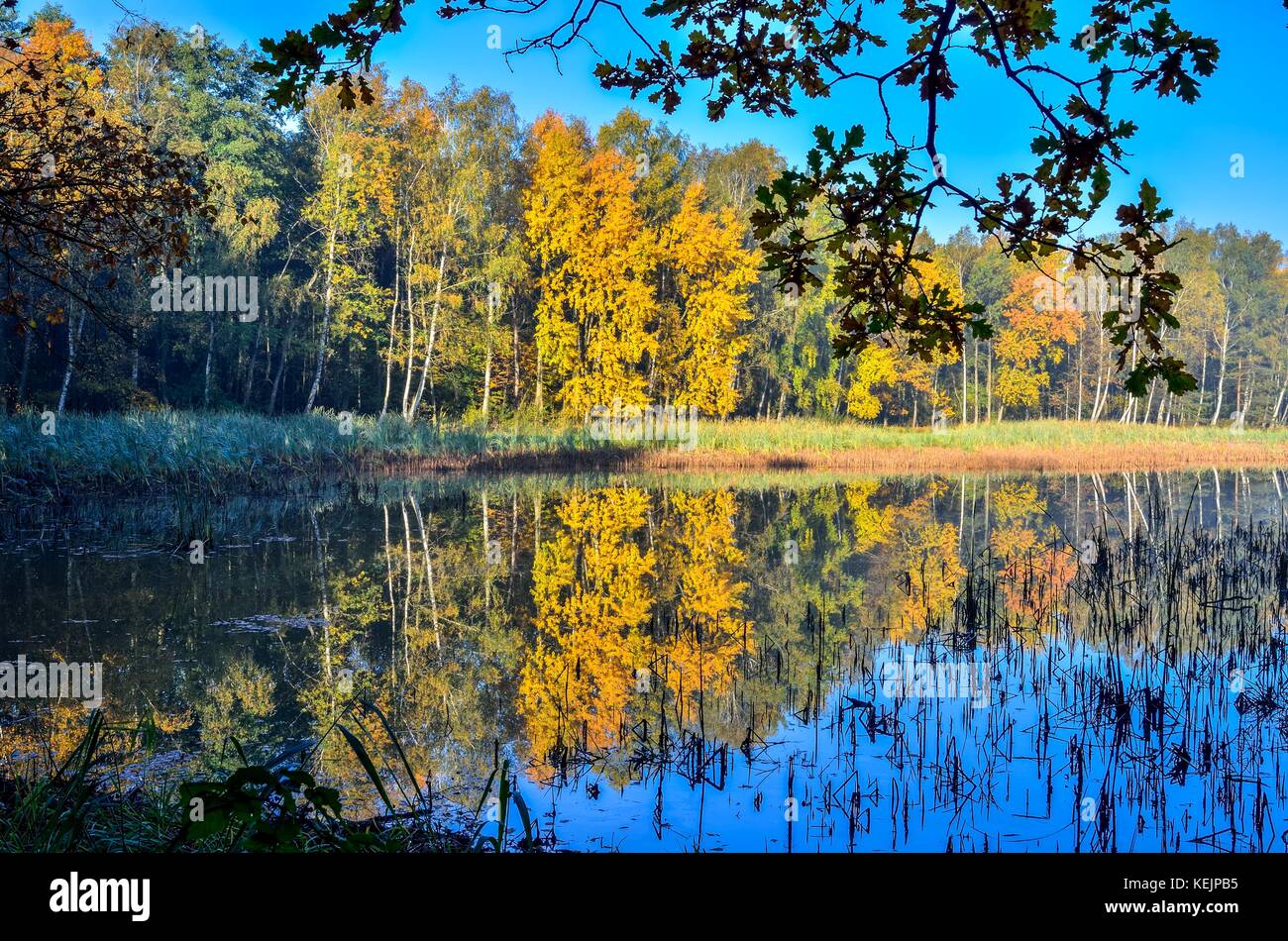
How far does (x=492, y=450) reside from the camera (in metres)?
27.7

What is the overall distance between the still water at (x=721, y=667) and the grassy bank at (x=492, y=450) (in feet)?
10.1

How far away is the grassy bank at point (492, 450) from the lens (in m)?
18.8

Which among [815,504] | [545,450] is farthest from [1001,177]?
[545,450]

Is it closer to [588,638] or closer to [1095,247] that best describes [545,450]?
[588,638]

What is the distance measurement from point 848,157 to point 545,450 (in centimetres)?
2486

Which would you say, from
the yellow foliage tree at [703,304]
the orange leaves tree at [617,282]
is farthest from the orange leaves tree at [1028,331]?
the orange leaves tree at [617,282]

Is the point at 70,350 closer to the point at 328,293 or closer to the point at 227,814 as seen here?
the point at 328,293

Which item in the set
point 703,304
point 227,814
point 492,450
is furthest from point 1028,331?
point 227,814

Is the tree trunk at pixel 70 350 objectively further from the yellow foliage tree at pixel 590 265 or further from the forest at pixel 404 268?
the yellow foliage tree at pixel 590 265

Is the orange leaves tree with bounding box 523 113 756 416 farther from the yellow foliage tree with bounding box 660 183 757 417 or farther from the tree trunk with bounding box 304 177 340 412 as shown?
the tree trunk with bounding box 304 177 340 412

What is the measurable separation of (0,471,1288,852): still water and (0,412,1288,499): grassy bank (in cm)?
308
